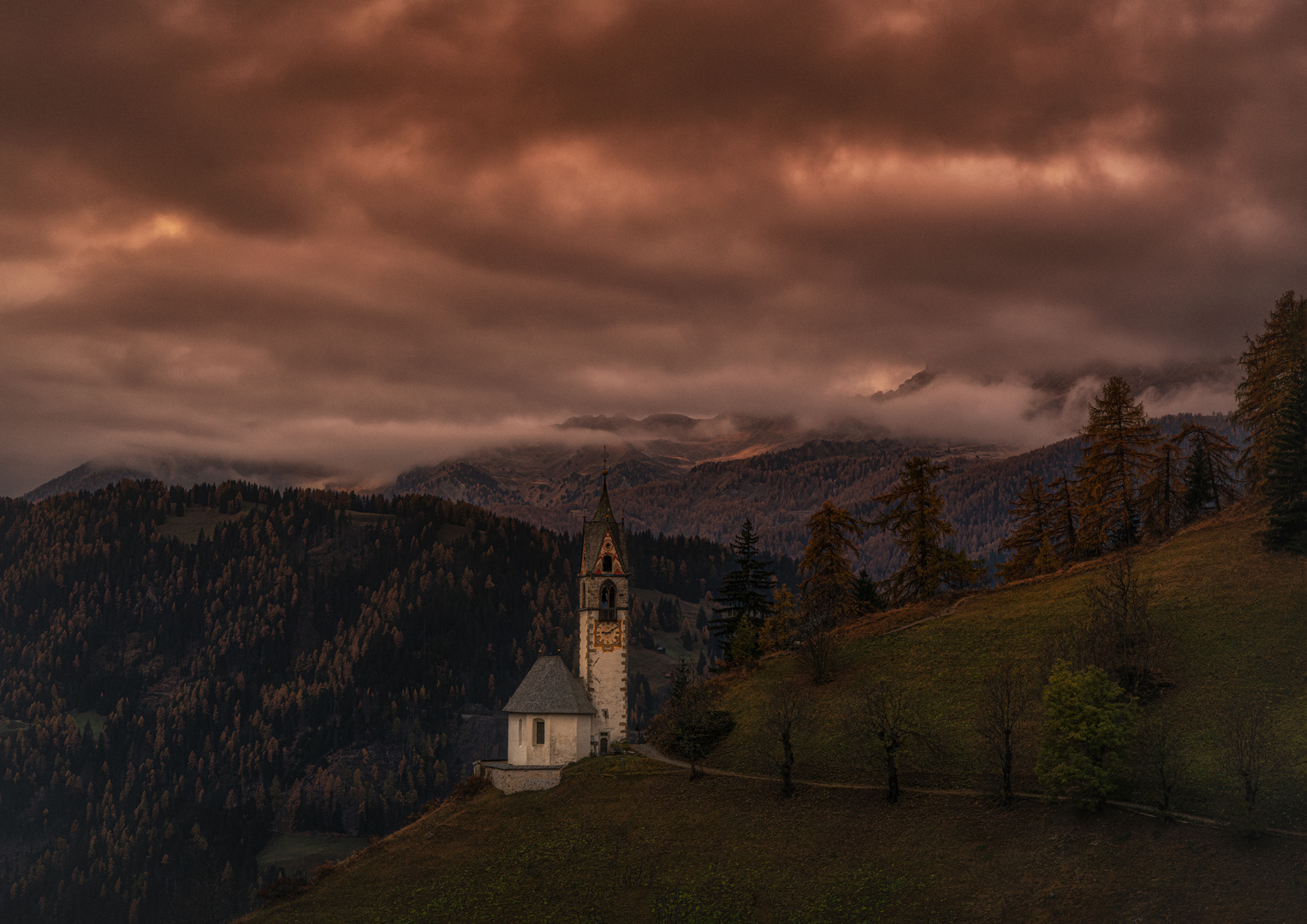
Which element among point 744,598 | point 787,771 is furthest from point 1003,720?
point 744,598

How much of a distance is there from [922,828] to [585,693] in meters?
44.8

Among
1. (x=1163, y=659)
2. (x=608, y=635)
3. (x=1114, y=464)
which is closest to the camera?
(x=1163, y=659)

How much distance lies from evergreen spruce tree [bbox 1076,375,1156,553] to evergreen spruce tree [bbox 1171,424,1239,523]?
399 cm

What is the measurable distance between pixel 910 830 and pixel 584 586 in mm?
49935

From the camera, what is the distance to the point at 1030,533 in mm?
120125

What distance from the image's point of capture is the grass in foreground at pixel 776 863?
181 ft

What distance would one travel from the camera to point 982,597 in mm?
103875

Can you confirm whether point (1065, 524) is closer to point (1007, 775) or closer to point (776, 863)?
point (1007, 775)

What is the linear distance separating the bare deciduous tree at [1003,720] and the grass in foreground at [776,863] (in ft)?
9.30

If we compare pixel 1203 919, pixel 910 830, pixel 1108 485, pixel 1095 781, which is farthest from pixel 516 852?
pixel 1108 485

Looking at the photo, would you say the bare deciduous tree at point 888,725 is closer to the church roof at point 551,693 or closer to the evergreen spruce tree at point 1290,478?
the church roof at point 551,693

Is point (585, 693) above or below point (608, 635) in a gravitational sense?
below

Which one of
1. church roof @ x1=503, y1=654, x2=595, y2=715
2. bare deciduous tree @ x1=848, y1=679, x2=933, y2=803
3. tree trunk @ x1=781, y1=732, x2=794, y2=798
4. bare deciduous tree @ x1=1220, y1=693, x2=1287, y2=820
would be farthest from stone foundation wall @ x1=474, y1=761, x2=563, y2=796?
bare deciduous tree @ x1=1220, y1=693, x2=1287, y2=820

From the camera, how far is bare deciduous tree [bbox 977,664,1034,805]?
68188 millimetres
